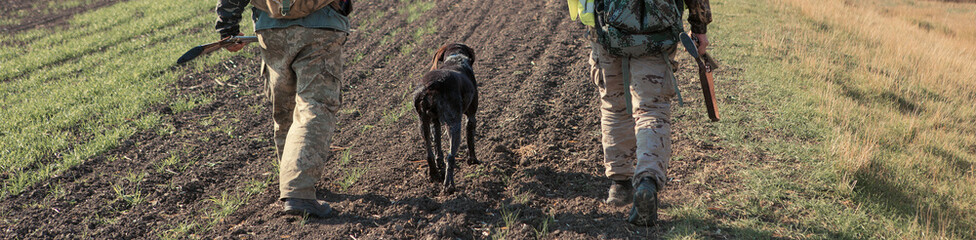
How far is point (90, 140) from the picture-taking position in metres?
5.08

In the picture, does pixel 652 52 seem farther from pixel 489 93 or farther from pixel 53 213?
pixel 53 213

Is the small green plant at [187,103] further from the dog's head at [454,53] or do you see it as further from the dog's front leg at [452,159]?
the dog's front leg at [452,159]

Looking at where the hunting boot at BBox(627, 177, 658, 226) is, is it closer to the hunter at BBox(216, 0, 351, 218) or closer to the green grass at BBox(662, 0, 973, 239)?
the green grass at BBox(662, 0, 973, 239)

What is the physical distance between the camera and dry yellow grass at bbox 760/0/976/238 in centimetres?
385

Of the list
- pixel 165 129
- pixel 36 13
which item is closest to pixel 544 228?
pixel 165 129

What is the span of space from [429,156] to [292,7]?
1.28 m

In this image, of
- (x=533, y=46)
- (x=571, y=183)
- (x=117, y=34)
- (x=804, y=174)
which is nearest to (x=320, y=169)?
(x=571, y=183)

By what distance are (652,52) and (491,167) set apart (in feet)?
4.97

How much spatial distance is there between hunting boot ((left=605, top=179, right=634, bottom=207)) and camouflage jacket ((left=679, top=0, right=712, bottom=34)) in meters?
0.98

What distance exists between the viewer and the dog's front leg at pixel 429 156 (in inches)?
157

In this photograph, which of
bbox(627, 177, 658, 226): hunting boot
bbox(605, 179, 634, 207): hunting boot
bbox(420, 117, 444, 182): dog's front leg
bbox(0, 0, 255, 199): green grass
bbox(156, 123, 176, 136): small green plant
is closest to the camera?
bbox(627, 177, 658, 226): hunting boot

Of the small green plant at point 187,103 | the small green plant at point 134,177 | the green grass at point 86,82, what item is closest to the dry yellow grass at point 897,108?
the small green plant at point 134,177

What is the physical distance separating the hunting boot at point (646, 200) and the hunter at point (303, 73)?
5.80ft

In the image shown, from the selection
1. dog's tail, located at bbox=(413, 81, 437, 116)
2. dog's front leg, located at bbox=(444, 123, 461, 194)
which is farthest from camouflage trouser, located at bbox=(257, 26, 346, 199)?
dog's front leg, located at bbox=(444, 123, 461, 194)
